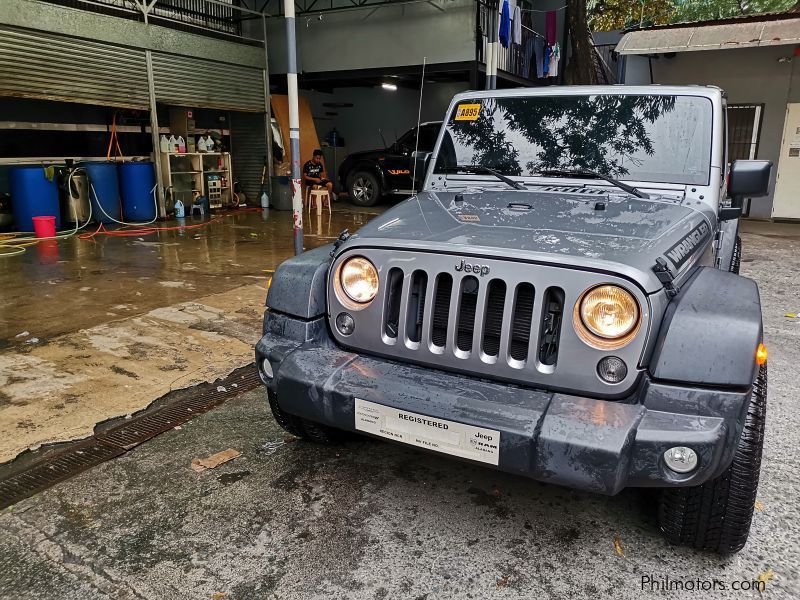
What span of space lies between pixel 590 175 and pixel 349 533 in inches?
83.3

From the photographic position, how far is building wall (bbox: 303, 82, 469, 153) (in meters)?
16.1

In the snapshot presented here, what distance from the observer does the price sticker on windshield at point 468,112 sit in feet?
12.1

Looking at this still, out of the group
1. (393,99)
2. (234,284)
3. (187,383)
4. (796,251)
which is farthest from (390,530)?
(393,99)

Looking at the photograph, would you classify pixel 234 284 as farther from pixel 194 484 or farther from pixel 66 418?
pixel 194 484

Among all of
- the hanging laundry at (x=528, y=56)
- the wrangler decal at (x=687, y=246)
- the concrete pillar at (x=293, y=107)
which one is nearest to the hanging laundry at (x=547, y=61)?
the hanging laundry at (x=528, y=56)

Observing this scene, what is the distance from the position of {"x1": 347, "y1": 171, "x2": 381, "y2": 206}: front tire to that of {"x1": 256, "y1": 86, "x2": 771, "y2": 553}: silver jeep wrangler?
10.4 meters

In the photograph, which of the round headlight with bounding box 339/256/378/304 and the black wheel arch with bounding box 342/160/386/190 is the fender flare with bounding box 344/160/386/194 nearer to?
the black wheel arch with bounding box 342/160/386/190

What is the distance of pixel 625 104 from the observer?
333cm

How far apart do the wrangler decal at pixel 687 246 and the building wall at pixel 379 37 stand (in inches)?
391

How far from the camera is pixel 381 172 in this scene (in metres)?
13.1

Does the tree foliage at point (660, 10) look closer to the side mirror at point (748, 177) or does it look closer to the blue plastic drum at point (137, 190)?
the blue plastic drum at point (137, 190)

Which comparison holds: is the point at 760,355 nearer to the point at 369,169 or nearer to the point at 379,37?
the point at 369,169

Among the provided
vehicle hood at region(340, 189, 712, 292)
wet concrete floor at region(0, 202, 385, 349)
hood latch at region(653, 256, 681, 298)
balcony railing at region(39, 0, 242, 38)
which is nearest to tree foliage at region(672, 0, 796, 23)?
balcony railing at region(39, 0, 242, 38)

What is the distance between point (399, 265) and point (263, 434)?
1433mm
